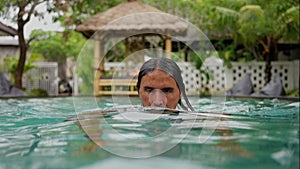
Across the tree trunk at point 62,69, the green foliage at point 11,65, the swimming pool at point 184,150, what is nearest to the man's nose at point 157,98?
the swimming pool at point 184,150

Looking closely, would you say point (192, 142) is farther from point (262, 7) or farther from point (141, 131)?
point (262, 7)

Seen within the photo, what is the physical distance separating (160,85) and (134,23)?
9138 millimetres

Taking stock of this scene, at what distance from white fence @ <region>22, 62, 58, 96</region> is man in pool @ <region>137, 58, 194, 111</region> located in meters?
13.6

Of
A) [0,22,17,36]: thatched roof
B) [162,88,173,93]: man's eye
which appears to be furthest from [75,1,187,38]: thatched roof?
[162,88,173,93]: man's eye

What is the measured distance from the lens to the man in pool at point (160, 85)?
8.84ft

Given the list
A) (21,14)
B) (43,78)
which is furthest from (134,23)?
(43,78)

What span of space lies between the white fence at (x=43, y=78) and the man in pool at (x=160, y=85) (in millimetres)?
13632

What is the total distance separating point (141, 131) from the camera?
6.00 ft

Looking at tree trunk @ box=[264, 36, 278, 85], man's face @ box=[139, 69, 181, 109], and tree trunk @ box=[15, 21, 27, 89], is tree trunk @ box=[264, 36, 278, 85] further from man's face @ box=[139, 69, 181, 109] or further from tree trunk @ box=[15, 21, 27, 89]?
man's face @ box=[139, 69, 181, 109]

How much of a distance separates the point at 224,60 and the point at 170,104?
1212 centimetres

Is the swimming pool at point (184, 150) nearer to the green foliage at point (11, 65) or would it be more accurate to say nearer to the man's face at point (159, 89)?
the man's face at point (159, 89)

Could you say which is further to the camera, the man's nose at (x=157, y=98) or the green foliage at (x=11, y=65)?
the green foliage at (x=11, y=65)

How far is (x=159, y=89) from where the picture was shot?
2.75 metres

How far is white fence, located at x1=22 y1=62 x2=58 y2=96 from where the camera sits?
52.9ft
